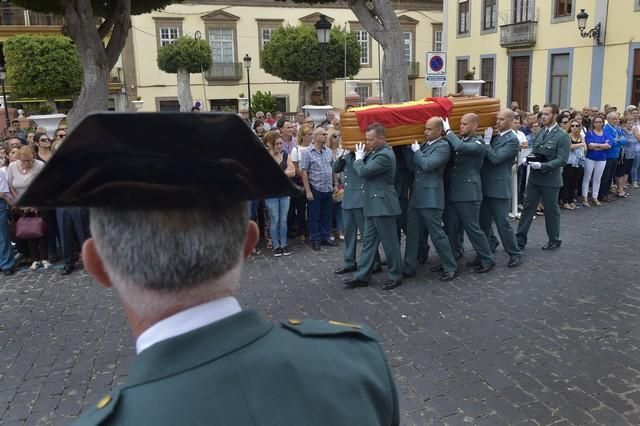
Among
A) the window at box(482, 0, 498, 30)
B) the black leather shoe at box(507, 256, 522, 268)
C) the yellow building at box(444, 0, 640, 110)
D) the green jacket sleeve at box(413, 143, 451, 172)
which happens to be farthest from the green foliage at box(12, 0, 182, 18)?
the window at box(482, 0, 498, 30)

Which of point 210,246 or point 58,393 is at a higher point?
point 210,246

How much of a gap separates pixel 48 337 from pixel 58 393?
1.30 meters

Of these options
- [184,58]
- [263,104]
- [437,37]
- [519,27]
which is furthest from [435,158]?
[437,37]

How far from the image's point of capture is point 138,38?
36.6 meters

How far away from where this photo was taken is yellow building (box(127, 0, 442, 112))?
3706 centimetres

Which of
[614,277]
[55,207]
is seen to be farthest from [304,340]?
[614,277]

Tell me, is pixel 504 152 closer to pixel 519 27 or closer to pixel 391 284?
pixel 391 284

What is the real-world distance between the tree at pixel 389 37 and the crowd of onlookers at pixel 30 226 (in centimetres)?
849

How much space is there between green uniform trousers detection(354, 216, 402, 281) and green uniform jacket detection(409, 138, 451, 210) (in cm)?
42

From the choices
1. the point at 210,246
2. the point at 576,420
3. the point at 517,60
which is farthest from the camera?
the point at 517,60

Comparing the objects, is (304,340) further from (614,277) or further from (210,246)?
(614,277)

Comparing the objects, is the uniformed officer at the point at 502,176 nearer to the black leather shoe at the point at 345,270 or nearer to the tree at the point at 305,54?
the black leather shoe at the point at 345,270

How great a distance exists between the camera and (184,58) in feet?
107

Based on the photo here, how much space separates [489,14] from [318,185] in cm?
2551
